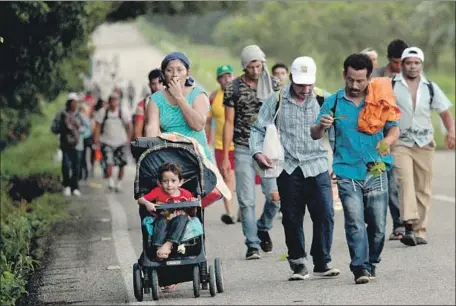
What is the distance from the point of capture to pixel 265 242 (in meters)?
13.6

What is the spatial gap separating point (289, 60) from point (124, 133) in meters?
48.4

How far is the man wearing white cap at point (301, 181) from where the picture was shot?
11.3 m

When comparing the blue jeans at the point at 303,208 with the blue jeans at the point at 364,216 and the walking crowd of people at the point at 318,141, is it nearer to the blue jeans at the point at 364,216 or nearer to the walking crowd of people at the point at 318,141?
the walking crowd of people at the point at 318,141

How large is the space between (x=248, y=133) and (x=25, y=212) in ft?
18.6

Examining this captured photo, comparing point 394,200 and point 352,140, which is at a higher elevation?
point 352,140

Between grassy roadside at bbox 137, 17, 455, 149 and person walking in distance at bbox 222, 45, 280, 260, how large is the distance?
2733 millimetres

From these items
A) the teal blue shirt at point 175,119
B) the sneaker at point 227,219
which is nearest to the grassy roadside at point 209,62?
the sneaker at point 227,219

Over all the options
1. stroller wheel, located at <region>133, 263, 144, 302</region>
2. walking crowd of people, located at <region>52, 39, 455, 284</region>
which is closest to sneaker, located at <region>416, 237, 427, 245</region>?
walking crowd of people, located at <region>52, 39, 455, 284</region>

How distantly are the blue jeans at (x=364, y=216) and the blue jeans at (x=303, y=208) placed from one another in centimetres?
24

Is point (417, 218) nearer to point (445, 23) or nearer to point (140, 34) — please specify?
point (445, 23)

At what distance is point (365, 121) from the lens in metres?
10.9

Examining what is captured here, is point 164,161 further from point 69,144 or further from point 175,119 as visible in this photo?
point 69,144

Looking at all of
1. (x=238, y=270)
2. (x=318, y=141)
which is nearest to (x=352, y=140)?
(x=318, y=141)

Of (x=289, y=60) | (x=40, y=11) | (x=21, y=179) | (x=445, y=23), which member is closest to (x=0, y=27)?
(x=40, y=11)
